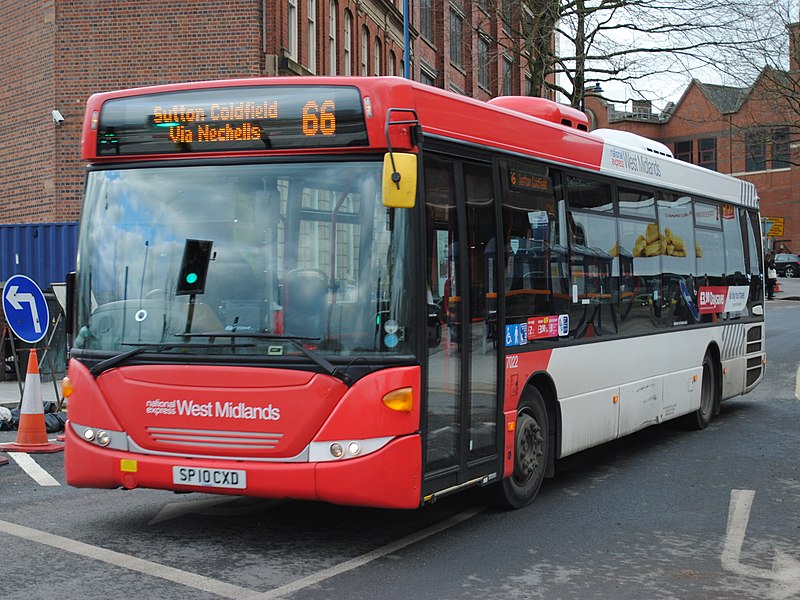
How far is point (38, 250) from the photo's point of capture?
838 inches

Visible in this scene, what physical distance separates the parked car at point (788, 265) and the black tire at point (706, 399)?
5434cm

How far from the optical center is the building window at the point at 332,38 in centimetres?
2742

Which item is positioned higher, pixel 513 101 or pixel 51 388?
pixel 513 101

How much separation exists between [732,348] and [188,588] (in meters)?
9.57

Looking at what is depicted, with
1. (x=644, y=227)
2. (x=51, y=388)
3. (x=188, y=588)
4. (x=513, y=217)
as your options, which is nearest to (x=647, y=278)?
(x=644, y=227)

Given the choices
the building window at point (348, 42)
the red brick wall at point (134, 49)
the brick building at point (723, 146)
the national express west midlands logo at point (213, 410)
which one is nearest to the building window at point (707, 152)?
the brick building at point (723, 146)

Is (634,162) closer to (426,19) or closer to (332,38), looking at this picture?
(332,38)

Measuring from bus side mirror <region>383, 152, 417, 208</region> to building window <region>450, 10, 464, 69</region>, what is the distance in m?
35.5

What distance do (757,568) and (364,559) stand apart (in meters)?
2.31

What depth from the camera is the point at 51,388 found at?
54.1 feet

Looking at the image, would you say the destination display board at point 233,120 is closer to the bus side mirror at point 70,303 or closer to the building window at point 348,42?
the bus side mirror at point 70,303

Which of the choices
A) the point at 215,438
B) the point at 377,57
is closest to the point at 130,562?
the point at 215,438

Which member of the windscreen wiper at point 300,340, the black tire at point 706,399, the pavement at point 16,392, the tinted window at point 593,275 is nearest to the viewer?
the windscreen wiper at point 300,340

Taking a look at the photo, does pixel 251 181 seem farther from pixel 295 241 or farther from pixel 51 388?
pixel 51 388
